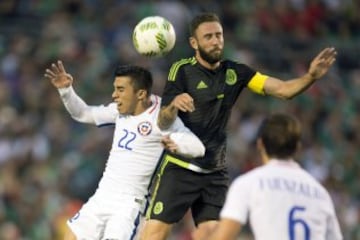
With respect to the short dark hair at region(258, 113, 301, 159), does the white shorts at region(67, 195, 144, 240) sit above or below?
below

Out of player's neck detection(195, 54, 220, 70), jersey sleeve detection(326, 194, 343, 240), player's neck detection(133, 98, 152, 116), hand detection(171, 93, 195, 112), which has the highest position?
player's neck detection(195, 54, 220, 70)

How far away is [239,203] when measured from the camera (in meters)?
8.46

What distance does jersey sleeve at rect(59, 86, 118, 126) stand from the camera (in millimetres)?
11500

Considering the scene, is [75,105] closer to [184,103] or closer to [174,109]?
[174,109]

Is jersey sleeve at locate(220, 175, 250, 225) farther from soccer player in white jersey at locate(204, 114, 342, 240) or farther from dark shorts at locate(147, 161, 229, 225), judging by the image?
dark shorts at locate(147, 161, 229, 225)

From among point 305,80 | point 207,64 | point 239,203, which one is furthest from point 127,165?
point 239,203

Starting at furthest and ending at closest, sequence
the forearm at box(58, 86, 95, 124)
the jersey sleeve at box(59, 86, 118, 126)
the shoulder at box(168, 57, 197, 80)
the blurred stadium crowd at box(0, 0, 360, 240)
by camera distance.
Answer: the blurred stadium crowd at box(0, 0, 360, 240) → the forearm at box(58, 86, 95, 124) → the jersey sleeve at box(59, 86, 118, 126) → the shoulder at box(168, 57, 197, 80)

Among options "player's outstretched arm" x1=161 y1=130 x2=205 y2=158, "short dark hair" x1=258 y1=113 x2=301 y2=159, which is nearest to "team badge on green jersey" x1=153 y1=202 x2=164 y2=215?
"player's outstretched arm" x1=161 y1=130 x2=205 y2=158

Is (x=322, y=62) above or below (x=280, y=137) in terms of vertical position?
above

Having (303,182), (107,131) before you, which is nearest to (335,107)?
(107,131)

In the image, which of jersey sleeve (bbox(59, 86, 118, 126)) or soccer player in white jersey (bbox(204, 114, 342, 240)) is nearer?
soccer player in white jersey (bbox(204, 114, 342, 240))

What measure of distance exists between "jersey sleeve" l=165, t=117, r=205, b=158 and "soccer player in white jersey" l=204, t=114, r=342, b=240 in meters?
1.95

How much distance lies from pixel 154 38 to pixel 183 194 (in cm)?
135

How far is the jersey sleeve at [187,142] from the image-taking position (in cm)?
1048
